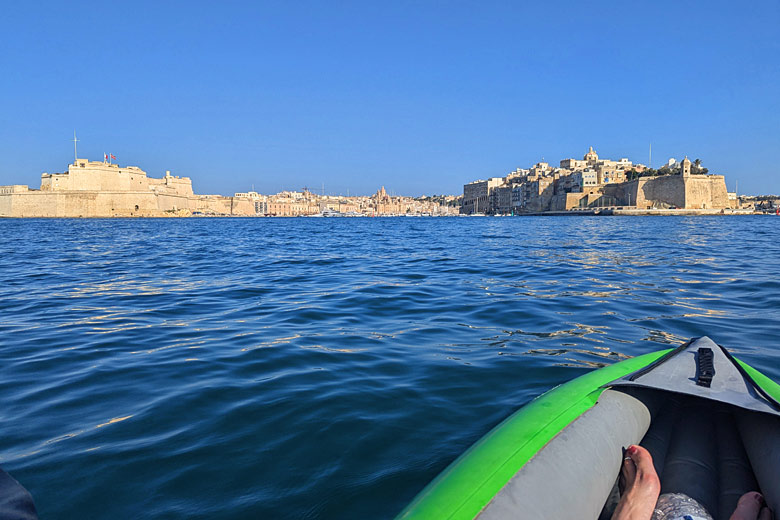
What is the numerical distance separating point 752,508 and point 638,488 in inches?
16.2

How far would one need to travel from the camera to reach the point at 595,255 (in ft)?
45.7

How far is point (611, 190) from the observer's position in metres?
83.7

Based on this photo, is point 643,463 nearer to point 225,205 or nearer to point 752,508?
point 752,508

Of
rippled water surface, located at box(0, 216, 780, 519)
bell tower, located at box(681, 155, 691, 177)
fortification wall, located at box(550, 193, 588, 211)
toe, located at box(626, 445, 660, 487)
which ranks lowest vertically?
rippled water surface, located at box(0, 216, 780, 519)

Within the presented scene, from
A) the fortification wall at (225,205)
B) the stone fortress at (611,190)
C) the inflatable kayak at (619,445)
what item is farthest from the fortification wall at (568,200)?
the inflatable kayak at (619,445)

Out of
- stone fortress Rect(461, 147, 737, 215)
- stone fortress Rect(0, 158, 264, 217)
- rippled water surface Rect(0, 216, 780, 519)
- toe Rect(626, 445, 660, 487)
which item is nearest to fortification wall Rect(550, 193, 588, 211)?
stone fortress Rect(461, 147, 737, 215)

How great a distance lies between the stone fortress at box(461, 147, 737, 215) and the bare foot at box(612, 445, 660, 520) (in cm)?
8183

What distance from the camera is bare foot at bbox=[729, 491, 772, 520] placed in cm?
172

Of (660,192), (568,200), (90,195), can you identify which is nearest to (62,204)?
(90,195)

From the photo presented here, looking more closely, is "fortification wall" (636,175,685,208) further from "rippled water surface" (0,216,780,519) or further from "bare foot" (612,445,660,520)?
"bare foot" (612,445,660,520)

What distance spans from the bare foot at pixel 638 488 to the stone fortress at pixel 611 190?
268ft

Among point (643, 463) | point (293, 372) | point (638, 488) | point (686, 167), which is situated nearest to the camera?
point (638, 488)

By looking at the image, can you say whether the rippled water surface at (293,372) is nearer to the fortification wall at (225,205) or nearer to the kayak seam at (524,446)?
the kayak seam at (524,446)

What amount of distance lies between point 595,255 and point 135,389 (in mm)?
13347
